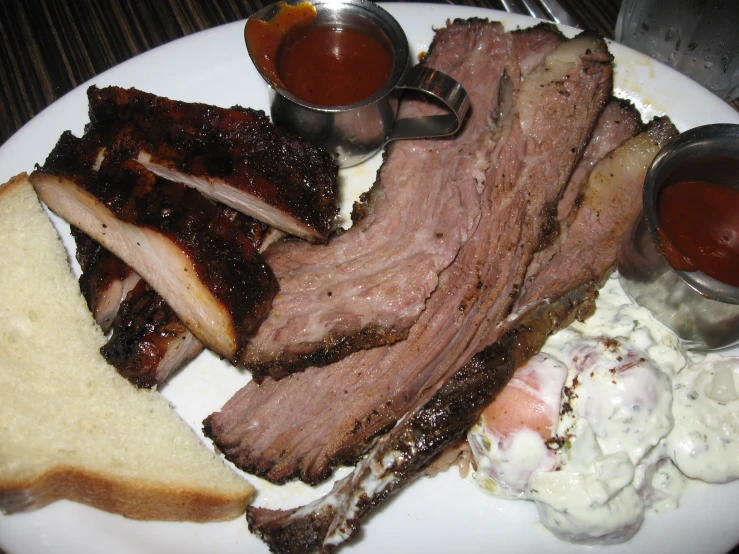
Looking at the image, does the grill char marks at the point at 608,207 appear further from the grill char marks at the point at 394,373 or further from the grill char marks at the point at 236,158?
the grill char marks at the point at 236,158

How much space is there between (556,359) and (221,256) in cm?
192

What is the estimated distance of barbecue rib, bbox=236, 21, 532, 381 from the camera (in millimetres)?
3078

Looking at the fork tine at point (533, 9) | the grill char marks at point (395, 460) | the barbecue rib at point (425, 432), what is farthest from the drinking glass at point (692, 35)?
the grill char marks at point (395, 460)

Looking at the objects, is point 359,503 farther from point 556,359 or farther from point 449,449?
point 556,359

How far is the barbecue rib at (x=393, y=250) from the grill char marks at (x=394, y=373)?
0.15m

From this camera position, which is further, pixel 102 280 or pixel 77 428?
pixel 102 280

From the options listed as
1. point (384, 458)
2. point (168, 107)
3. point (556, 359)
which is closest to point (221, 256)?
point (168, 107)

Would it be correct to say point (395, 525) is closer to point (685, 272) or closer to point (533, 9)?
point (685, 272)

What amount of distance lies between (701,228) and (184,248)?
2.77m

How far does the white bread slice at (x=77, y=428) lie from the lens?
9.88 ft

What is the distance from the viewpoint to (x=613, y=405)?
9.49 feet

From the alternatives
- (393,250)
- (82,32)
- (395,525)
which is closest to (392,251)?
(393,250)

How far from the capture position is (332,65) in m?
3.65

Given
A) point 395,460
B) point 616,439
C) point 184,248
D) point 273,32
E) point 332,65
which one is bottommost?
point 616,439
